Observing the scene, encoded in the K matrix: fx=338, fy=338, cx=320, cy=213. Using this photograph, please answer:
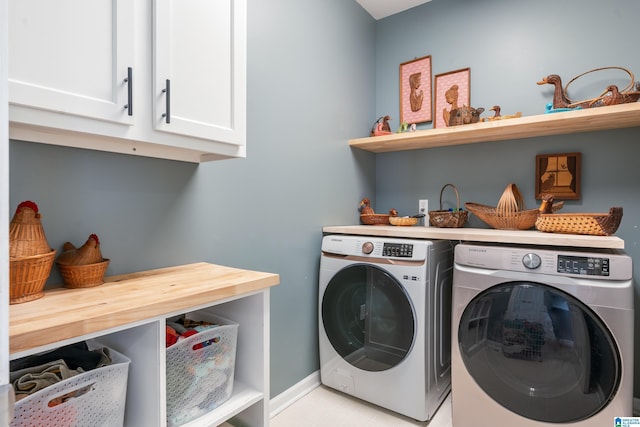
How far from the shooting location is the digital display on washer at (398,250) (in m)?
1.81

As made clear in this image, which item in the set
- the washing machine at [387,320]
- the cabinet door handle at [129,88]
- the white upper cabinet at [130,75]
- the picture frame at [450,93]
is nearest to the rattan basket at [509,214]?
the washing machine at [387,320]

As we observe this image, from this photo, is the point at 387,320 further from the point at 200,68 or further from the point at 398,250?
the point at 200,68

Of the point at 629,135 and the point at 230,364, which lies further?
the point at 629,135

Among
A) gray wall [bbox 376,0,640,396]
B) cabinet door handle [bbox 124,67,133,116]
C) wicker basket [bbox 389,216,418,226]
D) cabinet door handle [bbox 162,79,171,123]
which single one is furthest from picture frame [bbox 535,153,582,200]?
cabinet door handle [bbox 124,67,133,116]

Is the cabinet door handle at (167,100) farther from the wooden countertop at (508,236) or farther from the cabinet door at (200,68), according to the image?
the wooden countertop at (508,236)

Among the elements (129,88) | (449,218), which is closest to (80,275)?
(129,88)

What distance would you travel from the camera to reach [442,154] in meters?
2.54

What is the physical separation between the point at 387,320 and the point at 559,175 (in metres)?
1.41

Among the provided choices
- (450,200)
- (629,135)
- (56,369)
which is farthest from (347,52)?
(56,369)

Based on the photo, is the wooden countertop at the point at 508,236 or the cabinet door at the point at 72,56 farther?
the wooden countertop at the point at 508,236

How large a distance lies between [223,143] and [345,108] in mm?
1415

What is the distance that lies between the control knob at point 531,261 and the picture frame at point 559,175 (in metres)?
0.84

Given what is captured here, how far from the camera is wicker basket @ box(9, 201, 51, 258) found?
90 cm

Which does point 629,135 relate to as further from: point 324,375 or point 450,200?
point 324,375
